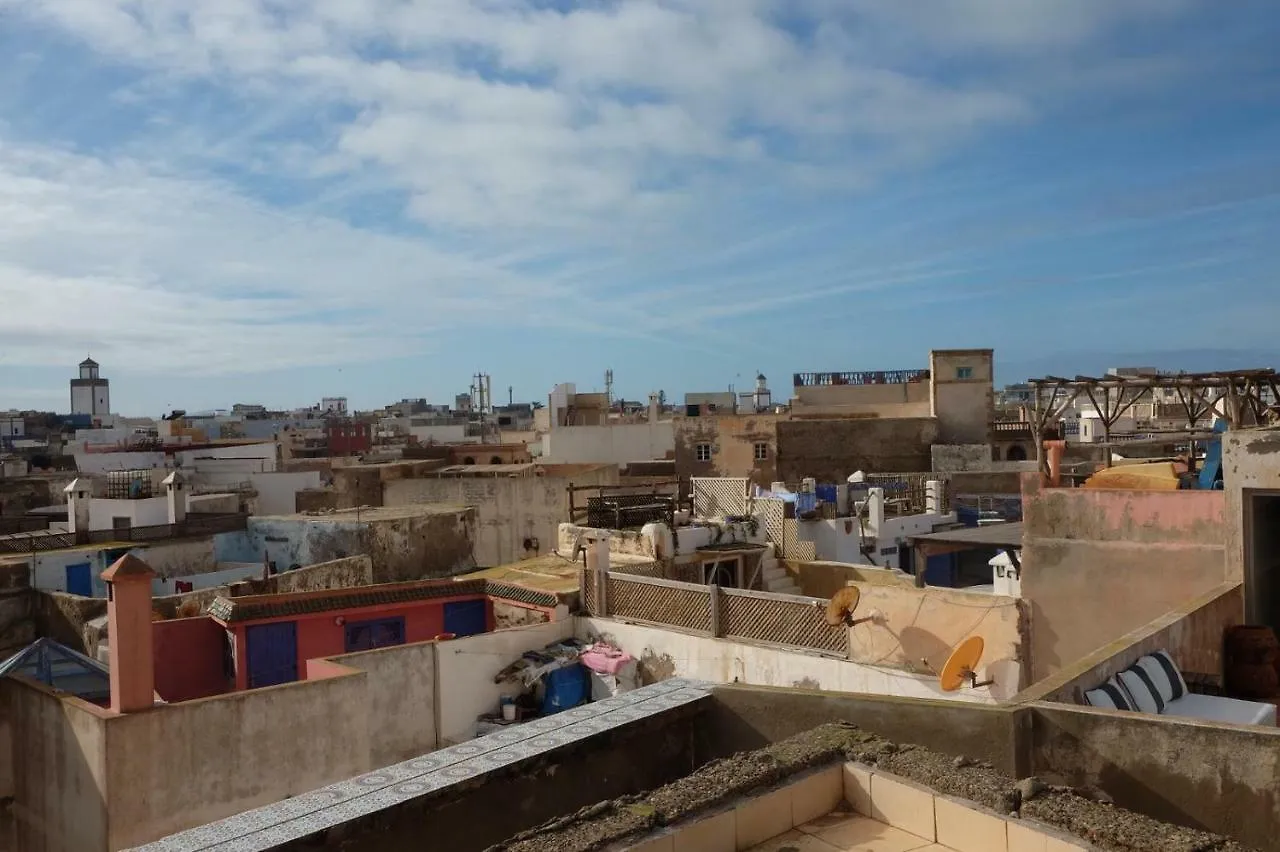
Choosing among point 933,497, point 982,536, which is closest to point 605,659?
point 982,536

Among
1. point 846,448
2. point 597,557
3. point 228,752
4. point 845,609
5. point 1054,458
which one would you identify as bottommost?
point 228,752

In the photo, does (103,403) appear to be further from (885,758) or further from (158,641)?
(885,758)

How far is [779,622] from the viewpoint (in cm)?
1188

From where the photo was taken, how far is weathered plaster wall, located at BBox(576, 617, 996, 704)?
423 inches

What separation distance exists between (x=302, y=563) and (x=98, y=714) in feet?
38.6

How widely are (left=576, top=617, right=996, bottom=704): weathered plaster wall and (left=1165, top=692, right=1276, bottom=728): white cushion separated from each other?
3.86 m

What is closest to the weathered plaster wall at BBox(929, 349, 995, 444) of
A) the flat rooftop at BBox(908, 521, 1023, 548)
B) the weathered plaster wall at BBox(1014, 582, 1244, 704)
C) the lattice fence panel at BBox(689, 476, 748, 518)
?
the flat rooftop at BBox(908, 521, 1023, 548)

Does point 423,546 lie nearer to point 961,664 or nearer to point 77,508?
point 77,508

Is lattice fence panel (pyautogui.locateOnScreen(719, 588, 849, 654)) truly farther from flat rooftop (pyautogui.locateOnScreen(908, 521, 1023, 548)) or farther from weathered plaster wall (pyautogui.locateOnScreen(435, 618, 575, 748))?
flat rooftop (pyautogui.locateOnScreen(908, 521, 1023, 548))

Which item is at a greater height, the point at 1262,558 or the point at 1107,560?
the point at 1262,558

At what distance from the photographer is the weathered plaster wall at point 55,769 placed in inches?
383

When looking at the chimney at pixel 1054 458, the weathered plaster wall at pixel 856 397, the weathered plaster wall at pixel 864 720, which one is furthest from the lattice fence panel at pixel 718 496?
the weathered plaster wall at pixel 856 397

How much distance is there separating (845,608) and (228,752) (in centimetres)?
666

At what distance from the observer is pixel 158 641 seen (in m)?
13.5
